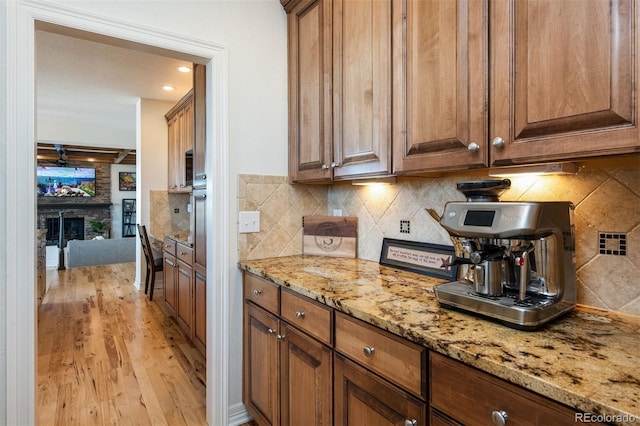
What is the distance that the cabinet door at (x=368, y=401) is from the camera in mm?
951

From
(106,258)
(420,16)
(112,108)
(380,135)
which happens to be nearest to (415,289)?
(380,135)

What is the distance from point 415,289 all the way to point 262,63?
4.88 ft

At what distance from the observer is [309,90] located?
6.26 feet

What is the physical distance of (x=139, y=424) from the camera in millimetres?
1951

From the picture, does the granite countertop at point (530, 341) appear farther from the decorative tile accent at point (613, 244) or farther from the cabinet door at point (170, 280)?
the cabinet door at point (170, 280)

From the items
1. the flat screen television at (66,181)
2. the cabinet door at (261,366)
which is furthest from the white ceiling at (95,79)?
the flat screen television at (66,181)

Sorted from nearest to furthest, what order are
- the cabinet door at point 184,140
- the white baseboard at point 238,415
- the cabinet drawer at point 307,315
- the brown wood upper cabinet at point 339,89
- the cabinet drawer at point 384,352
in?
the cabinet drawer at point 384,352
the cabinet drawer at point 307,315
the brown wood upper cabinet at point 339,89
the white baseboard at point 238,415
the cabinet door at point 184,140

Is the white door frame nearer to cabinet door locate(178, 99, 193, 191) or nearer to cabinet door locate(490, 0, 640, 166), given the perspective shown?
cabinet door locate(490, 0, 640, 166)

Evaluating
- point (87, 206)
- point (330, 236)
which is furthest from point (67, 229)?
point (330, 236)

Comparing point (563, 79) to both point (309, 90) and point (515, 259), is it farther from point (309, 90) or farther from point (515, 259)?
point (309, 90)

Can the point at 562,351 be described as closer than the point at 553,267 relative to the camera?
Yes

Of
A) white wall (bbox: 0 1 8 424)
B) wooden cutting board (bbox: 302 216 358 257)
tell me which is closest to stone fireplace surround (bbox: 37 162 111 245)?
white wall (bbox: 0 1 8 424)

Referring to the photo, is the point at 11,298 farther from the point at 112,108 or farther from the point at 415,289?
the point at 112,108

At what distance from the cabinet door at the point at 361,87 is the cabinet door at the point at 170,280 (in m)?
2.28
